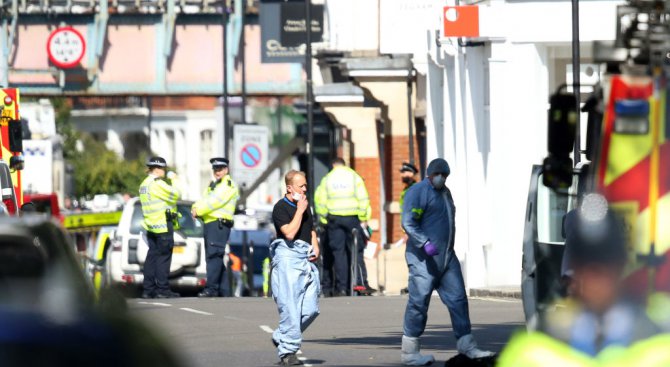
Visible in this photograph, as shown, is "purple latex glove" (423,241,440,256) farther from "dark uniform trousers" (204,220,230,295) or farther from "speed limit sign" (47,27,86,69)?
"speed limit sign" (47,27,86,69)

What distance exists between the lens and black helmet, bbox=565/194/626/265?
24.6 feet

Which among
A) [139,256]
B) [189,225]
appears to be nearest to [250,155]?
[189,225]

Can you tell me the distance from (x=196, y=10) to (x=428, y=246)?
32611mm

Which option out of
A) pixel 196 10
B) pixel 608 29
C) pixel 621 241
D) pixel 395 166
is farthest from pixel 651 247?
pixel 196 10

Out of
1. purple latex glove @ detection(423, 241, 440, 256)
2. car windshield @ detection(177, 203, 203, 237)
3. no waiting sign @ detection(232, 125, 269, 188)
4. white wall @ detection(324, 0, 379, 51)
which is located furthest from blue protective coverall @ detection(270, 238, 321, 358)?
no waiting sign @ detection(232, 125, 269, 188)

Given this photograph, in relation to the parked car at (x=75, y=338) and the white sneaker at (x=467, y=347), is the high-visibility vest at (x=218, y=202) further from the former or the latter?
the parked car at (x=75, y=338)

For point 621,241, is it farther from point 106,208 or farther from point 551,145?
point 106,208

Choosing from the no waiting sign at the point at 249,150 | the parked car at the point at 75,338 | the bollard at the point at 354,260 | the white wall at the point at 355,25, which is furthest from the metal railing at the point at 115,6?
the parked car at the point at 75,338

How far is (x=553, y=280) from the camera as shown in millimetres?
15492

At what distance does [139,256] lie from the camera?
28.7 meters

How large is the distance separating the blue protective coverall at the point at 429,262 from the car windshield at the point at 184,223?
1377cm

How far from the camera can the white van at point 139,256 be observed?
94.5 feet

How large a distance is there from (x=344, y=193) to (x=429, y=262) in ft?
36.3

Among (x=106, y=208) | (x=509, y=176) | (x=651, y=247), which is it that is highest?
(x=651, y=247)
